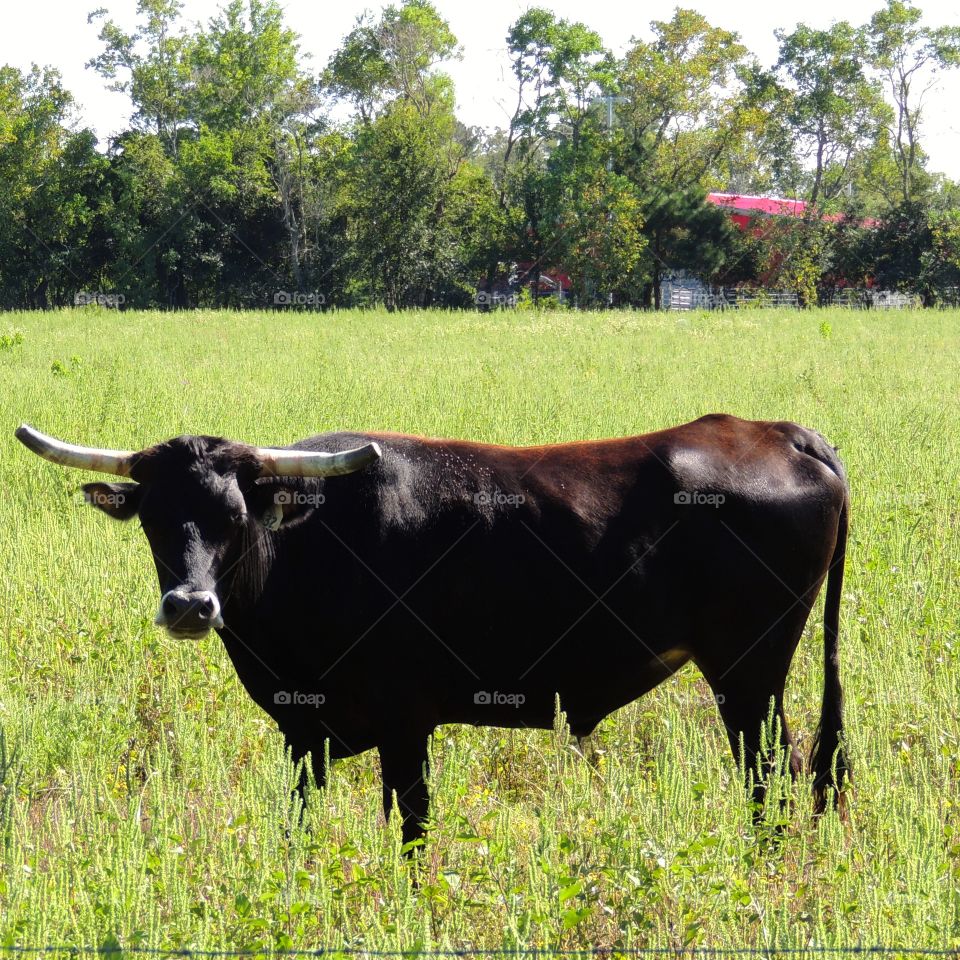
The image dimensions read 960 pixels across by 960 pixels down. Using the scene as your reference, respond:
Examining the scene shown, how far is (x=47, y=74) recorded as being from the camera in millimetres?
54844

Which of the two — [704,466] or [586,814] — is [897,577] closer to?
[704,466]

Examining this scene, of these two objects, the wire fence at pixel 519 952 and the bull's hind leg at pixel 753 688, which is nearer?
the wire fence at pixel 519 952

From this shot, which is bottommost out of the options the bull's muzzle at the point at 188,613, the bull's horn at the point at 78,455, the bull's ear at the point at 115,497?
the bull's muzzle at the point at 188,613

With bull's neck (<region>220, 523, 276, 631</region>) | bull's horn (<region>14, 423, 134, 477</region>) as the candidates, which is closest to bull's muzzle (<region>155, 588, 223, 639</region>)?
bull's neck (<region>220, 523, 276, 631</region>)

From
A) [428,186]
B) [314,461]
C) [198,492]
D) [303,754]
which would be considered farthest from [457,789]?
[428,186]

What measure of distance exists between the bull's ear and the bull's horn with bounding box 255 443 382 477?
0.46 metres

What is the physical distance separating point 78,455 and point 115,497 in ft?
0.64

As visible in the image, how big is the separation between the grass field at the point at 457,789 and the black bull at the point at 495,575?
251mm

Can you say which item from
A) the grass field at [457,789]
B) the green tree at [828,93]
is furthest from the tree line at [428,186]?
the grass field at [457,789]

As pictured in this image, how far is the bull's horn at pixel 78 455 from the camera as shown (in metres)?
3.95

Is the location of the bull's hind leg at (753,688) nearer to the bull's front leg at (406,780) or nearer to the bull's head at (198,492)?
the bull's front leg at (406,780)

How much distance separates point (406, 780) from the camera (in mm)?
4012

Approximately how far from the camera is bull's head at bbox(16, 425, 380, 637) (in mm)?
3750

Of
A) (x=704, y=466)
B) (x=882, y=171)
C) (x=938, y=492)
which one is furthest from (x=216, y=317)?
(x=882, y=171)
